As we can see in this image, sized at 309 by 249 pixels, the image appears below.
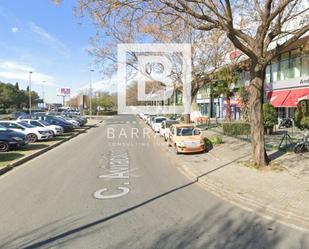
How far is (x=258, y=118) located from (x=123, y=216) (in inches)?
254

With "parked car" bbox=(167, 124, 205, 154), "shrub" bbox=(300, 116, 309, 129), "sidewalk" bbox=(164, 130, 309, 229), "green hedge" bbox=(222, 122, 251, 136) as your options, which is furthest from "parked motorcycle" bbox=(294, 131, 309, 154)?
"green hedge" bbox=(222, 122, 251, 136)

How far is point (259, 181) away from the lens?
8891 millimetres

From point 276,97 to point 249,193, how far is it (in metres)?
23.2

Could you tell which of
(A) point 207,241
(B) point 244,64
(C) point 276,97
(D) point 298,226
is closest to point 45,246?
(A) point 207,241

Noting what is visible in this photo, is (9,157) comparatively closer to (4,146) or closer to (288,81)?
(4,146)

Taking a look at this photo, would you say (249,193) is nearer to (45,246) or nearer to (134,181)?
(134,181)

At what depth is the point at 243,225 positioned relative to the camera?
5.75 m

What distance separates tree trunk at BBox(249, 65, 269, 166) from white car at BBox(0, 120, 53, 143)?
14.4 metres

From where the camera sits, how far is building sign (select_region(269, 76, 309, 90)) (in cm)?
2484

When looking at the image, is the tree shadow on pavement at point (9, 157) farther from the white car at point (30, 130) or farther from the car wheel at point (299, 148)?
the car wheel at point (299, 148)

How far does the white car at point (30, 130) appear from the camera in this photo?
66.3ft

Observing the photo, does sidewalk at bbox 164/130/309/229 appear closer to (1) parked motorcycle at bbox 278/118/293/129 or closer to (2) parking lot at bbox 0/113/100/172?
(2) parking lot at bbox 0/113/100/172

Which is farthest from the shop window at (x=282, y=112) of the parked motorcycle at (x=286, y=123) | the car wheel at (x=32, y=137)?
the car wheel at (x=32, y=137)

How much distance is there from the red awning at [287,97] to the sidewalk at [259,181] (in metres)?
12.9
